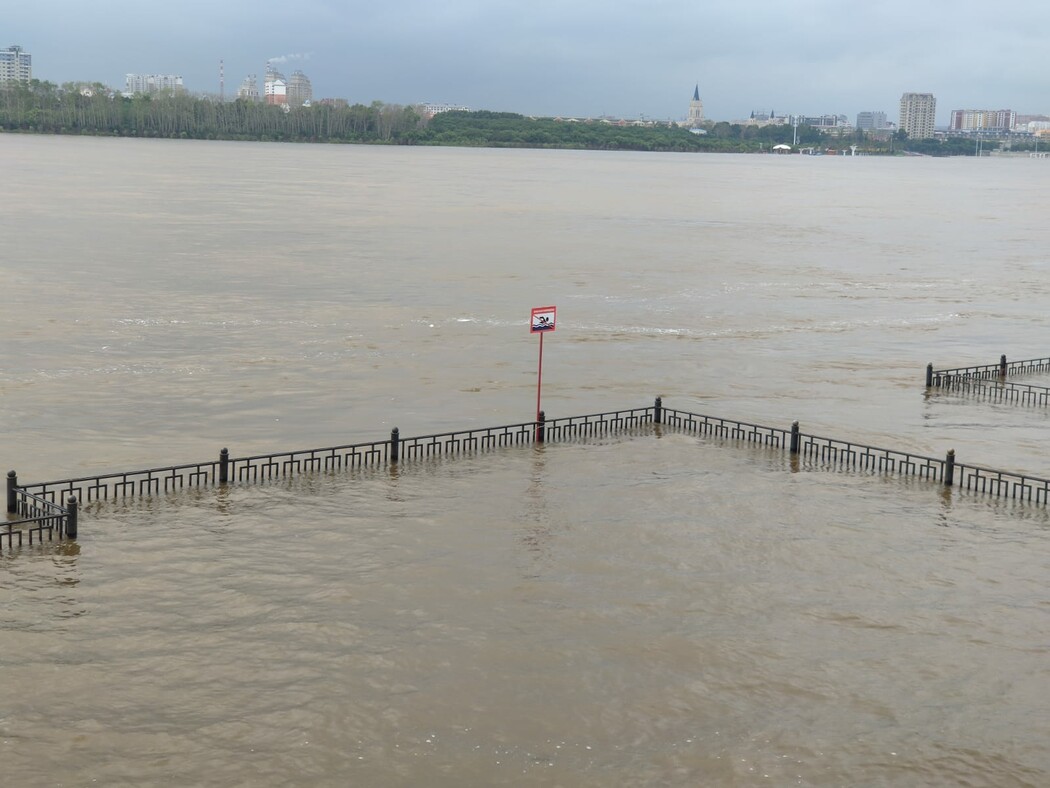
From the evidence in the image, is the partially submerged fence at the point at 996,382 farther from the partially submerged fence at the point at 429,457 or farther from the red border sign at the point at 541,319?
the red border sign at the point at 541,319

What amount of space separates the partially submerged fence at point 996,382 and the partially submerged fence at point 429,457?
305 inches

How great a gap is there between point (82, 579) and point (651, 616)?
815 centimetres

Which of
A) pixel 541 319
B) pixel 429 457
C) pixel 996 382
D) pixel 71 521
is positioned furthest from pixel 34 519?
pixel 996 382

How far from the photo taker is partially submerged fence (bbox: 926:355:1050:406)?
3275cm

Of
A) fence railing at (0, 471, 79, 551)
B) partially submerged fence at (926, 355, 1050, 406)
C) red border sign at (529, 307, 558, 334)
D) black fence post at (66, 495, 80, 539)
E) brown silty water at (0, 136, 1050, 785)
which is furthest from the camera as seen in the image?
partially submerged fence at (926, 355, 1050, 406)

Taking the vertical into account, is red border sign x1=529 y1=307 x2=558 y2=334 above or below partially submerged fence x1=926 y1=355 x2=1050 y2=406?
above

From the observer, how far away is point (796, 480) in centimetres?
2408

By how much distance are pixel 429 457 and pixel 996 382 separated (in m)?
18.0

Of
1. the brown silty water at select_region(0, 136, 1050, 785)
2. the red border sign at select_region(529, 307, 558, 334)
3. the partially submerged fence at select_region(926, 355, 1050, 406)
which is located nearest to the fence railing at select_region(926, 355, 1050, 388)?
the partially submerged fence at select_region(926, 355, 1050, 406)

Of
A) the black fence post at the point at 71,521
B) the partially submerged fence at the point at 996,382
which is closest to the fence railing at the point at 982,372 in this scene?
the partially submerged fence at the point at 996,382

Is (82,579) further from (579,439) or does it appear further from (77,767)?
(579,439)

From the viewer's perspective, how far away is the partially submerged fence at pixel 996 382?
32750mm

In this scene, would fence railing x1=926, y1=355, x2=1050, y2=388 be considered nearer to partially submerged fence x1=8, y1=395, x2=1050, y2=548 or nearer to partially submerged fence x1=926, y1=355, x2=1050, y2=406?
partially submerged fence x1=926, y1=355, x2=1050, y2=406

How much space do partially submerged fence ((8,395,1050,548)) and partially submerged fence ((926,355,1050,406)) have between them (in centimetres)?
776
